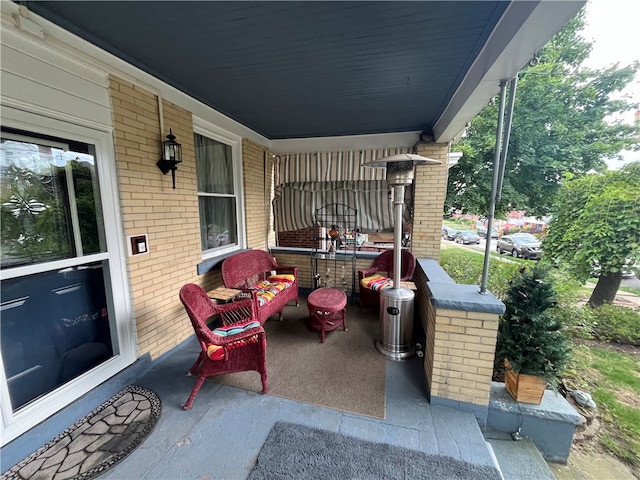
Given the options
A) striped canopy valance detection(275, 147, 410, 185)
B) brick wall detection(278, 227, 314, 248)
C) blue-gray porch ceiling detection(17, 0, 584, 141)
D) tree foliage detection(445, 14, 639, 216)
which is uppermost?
tree foliage detection(445, 14, 639, 216)

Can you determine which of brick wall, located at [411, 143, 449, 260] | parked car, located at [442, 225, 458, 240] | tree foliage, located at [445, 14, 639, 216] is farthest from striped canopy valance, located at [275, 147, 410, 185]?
parked car, located at [442, 225, 458, 240]

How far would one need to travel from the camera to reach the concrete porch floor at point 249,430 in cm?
152

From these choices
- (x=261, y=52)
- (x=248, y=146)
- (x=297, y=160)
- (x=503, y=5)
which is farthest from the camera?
(x=297, y=160)

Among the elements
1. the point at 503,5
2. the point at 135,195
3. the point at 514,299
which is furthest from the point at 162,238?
the point at 514,299

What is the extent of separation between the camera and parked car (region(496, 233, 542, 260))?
32.8 feet

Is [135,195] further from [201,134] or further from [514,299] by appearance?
[514,299]

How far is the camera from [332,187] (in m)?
4.44

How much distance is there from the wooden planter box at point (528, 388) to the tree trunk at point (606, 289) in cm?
490

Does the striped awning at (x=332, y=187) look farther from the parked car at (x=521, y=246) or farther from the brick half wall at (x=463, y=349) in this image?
the parked car at (x=521, y=246)

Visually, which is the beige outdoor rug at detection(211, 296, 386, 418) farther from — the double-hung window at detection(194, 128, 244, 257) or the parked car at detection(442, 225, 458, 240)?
the parked car at detection(442, 225, 458, 240)

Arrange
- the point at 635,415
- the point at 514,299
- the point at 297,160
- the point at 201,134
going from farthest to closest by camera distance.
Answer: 1. the point at 297,160
2. the point at 201,134
3. the point at 635,415
4. the point at 514,299

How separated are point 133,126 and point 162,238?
101cm

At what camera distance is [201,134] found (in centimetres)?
305

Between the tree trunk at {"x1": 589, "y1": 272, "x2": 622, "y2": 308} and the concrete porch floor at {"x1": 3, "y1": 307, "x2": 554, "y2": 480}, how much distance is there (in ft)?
17.5
